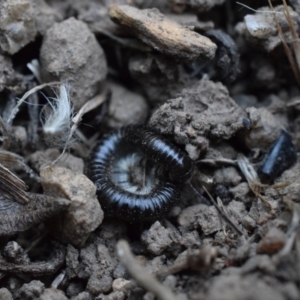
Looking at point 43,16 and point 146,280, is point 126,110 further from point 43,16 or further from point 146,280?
point 146,280

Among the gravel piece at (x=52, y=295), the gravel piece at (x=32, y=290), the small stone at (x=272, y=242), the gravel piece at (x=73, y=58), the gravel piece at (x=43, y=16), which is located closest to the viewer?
the small stone at (x=272, y=242)

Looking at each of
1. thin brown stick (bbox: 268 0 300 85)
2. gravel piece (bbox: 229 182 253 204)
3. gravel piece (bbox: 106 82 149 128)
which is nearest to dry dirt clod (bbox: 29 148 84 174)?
gravel piece (bbox: 106 82 149 128)

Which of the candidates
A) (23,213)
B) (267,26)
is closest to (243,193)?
(267,26)

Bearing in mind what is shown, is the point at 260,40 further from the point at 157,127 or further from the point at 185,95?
the point at 157,127

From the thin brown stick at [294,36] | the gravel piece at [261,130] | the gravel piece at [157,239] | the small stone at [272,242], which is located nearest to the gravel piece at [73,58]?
the gravel piece at [157,239]

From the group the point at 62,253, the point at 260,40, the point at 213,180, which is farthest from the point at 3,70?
the point at 260,40

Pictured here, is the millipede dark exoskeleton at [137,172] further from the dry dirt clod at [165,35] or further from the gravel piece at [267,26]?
the gravel piece at [267,26]
